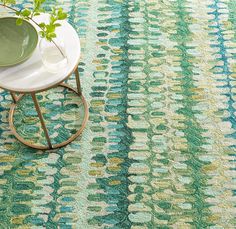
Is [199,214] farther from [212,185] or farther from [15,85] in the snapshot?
[15,85]

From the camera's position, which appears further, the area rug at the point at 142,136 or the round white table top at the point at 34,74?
the area rug at the point at 142,136

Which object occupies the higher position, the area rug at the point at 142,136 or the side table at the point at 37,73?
the side table at the point at 37,73

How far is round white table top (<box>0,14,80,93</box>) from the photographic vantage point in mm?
1382

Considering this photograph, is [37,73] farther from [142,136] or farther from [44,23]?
[142,136]

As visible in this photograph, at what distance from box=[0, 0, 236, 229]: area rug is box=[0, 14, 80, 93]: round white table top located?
388 millimetres

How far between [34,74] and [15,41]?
16 cm

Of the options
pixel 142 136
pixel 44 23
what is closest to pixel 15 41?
pixel 44 23

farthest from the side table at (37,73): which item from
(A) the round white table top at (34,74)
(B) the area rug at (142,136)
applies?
(B) the area rug at (142,136)

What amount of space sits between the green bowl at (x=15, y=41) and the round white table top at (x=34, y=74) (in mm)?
21

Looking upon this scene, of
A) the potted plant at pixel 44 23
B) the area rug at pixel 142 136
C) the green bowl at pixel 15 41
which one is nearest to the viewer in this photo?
the potted plant at pixel 44 23

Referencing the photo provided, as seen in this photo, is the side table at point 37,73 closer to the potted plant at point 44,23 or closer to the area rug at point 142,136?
the potted plant at point 44,23

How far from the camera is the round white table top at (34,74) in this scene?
54.4 inches

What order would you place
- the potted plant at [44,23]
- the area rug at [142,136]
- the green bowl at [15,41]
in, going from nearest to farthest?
the potted plant at [44,23], the green bowl at [15,41], the area rug at [142,136]

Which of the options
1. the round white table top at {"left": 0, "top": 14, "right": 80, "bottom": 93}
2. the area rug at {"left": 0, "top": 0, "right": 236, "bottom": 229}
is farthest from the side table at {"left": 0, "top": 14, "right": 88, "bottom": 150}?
the area rug at {"left": 0, "top": 0, "right": 236, "bottom": 229}
